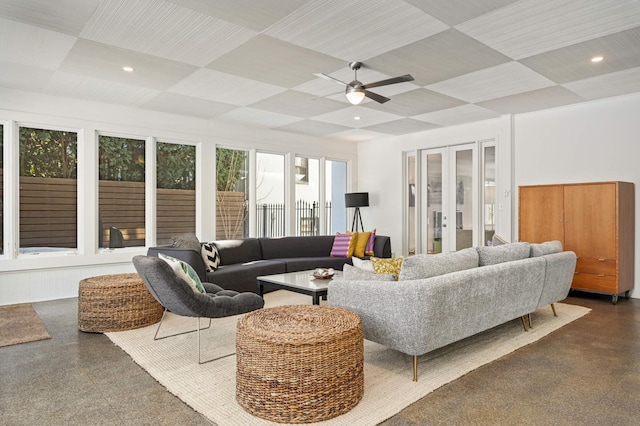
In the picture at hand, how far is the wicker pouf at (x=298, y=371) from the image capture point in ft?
7.25

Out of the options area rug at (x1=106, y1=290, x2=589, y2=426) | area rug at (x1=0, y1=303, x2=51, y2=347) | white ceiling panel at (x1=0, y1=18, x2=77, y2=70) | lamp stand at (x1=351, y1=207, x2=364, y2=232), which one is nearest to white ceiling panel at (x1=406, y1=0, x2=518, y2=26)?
area rug at (x1=106, y1=290, x2=589, y2=426)

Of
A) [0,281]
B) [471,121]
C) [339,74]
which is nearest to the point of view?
[339,74]

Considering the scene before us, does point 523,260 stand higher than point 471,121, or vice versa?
point 471,121

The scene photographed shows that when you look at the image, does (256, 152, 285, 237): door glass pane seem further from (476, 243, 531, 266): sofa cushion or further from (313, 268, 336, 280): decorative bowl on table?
(476, 243, 531, 266): sofa cushion

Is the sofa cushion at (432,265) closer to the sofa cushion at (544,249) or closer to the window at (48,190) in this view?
the sofa cushion at (544,249)

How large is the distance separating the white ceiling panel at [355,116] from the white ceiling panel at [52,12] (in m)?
3.50

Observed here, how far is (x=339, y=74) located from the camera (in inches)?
175

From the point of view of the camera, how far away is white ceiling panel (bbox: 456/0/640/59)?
300 centimetres

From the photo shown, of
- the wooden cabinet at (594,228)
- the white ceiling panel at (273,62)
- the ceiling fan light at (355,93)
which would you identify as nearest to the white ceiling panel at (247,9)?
the white ceiling panel at (273,62)

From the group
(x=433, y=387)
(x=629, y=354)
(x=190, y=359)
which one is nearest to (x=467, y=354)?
(x=433, y=387)

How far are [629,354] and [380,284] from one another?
2126mm

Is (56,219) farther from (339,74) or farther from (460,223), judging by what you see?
(460,223)

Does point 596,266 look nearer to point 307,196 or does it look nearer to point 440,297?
point 440,297

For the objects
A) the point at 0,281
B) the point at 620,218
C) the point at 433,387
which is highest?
the point at 620,218
